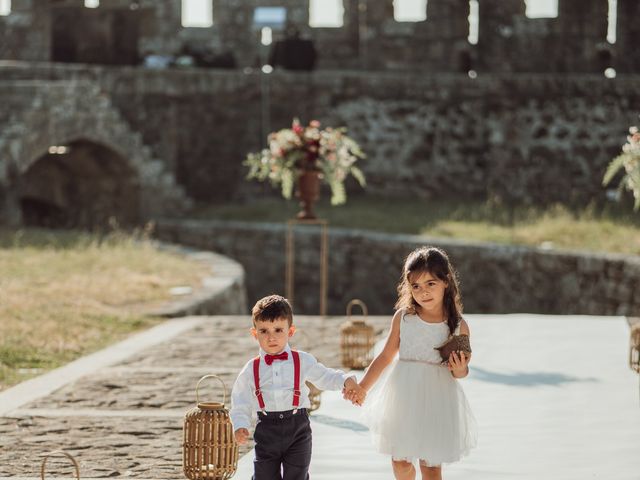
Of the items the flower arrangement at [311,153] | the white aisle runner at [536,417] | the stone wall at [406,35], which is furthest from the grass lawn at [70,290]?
the stone wall at [406,35]

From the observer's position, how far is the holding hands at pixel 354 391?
638 cm

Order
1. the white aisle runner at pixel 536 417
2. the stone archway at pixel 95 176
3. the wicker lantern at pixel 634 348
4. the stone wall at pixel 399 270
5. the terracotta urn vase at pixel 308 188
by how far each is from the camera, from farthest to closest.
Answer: the stone archway at pixel 95 176, the stone wall at pixel 399 270, the terracotta urn vase at pixel 308 188, the wicker lantern at pixel 634 348, the white aisle runner at pixel 536 417

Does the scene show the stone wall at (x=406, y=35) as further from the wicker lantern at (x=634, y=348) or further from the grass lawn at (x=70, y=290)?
the wicker lantern at (x=634, y=348)

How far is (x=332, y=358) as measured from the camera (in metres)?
11.7

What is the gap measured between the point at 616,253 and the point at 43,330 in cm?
895

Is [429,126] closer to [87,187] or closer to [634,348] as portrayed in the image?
[87,187]

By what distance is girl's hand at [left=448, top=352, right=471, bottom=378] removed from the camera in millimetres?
6270

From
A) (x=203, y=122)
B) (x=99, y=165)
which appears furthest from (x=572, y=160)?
(x=99, y=165)

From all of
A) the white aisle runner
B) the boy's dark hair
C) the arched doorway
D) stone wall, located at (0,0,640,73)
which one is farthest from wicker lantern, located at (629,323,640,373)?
stone wall, located at (0,0,640,73)

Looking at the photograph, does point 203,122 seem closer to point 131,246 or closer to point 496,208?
Answer: point 496,208

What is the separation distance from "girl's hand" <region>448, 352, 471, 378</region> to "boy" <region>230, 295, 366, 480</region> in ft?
2.15

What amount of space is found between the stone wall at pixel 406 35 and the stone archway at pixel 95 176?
5.29m

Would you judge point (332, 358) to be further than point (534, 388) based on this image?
Yes

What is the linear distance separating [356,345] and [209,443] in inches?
185
